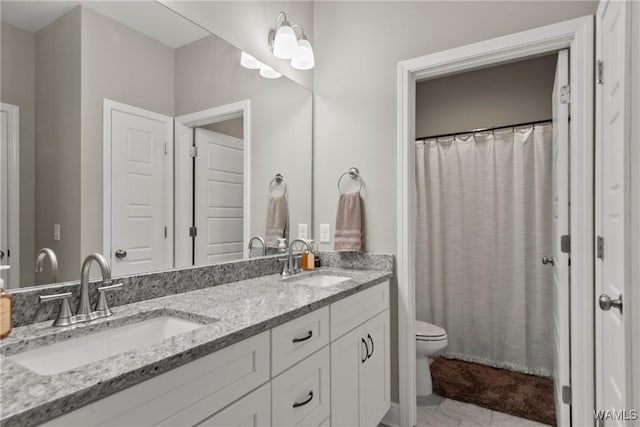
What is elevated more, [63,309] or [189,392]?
[63,309]

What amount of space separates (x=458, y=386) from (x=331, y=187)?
1609 mm

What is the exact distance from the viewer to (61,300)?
41.2 inches

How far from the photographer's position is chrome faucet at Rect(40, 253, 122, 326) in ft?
3.39

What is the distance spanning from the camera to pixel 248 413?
100 centimetres

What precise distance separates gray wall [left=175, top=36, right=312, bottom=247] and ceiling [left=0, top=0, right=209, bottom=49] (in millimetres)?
55

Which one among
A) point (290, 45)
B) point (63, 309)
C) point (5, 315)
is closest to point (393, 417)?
point (63, 309)

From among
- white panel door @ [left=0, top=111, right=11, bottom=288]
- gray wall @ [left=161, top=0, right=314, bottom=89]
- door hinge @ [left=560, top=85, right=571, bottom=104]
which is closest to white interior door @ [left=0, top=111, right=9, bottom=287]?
white panel door @ [left=0, top=111, right=11, bottom=288]

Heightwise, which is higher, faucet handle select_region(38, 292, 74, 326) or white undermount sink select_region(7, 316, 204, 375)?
faucet handle select_region(38, 292, 74, 326)

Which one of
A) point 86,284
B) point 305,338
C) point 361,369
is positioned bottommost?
point 361,369

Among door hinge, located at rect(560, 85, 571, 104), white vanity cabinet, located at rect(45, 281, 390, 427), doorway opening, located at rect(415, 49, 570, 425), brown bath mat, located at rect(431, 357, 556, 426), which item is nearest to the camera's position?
white vanity cabinet, located at rect(45, 281, 390, 427)

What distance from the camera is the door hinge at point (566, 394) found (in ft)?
5.48

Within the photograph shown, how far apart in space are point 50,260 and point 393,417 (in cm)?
184

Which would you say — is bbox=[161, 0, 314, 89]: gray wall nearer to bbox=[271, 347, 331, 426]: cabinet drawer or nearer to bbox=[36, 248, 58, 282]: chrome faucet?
bbox=[36, 248, 58, 282]: chrome faucet

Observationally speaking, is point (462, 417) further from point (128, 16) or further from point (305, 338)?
point (128, 16)
